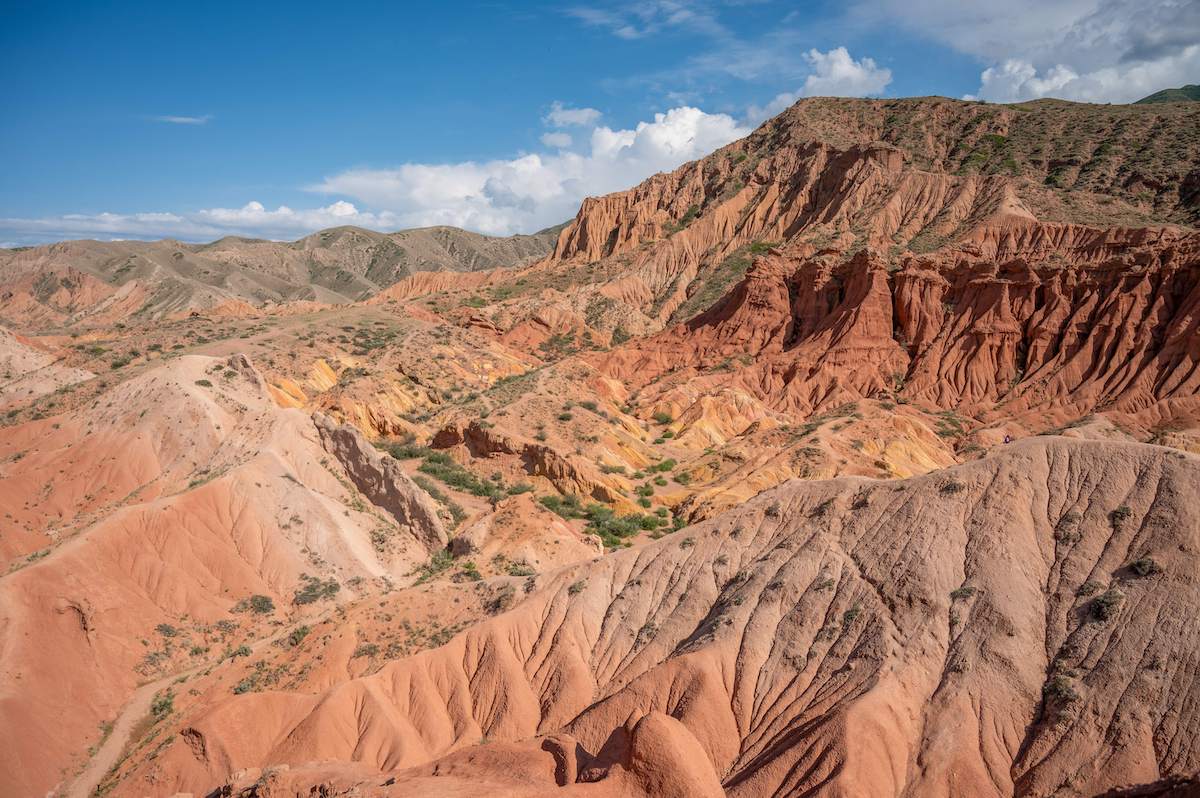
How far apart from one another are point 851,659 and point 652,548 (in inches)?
267

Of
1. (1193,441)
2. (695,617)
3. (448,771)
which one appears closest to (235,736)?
(448,771)

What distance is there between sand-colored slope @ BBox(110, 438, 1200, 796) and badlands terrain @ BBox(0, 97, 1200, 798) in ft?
0.27

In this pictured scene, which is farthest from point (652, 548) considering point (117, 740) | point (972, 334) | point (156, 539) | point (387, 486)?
point (972, 334)

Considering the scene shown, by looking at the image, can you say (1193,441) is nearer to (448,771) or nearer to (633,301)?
(448,771)

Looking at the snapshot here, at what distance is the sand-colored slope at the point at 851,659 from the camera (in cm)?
1350

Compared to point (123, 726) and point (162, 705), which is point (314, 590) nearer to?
point (162, 705)

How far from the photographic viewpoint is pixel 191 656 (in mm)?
21844

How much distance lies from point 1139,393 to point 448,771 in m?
51.2

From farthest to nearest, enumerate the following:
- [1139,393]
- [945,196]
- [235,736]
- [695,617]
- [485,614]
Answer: [945,196] → [1139,393] → [485,614] → [695,617] → [235,736]

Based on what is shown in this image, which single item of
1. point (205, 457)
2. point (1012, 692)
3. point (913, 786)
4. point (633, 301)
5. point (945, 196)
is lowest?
point (913, 786)

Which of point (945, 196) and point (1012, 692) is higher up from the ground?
point (945, 196)

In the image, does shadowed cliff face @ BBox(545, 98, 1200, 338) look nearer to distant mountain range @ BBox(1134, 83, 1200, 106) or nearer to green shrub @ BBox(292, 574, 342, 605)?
green shrub @ BBox(292, 574, 342, 605)

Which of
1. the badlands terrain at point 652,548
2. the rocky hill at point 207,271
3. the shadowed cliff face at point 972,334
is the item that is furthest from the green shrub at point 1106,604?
the rocky hill at point 207,271

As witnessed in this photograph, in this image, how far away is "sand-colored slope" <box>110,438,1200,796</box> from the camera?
44.3 ft
